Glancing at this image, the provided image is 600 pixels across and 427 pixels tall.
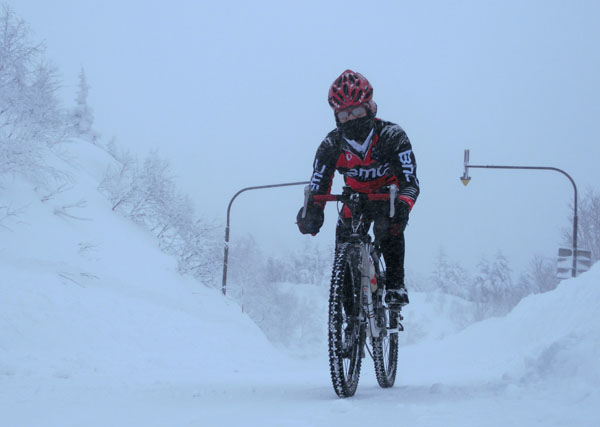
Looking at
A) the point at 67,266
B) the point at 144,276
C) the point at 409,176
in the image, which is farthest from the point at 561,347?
the point at 144,276

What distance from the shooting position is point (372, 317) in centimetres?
452

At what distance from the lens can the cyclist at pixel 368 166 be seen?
441 centimetres

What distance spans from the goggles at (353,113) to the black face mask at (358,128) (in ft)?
0.13

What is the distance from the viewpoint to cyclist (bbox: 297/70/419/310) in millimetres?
4414

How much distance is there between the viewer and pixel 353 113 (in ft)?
14.6

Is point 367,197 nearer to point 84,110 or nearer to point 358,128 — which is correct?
point 358,128

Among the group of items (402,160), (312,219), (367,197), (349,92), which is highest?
(349,92)

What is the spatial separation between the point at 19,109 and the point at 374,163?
1122cm

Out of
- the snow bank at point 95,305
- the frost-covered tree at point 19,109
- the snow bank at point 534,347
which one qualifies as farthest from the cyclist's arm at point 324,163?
the frost-covered tree at point 19,109

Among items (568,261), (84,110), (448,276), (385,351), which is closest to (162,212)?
(568,261)

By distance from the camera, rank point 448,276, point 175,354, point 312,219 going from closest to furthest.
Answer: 1. point 312,219
2. point 175,354
3. point 448,276

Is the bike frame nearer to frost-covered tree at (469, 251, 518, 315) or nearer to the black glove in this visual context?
the black glove

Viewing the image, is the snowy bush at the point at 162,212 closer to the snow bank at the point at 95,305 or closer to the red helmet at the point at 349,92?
the snow bank at the point at 95,305

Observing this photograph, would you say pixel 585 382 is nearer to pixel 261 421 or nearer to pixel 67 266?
pixel 261 421
